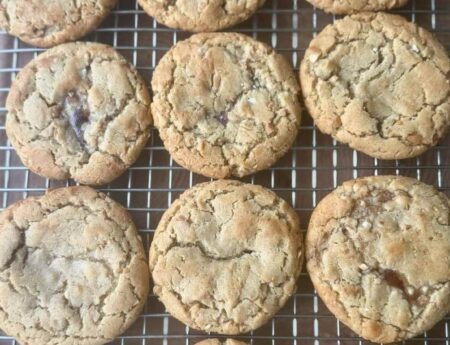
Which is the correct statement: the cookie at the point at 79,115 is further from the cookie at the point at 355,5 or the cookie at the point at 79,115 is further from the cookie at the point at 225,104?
the cookie at the point at 355,5

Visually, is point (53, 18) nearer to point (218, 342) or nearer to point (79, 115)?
point (79, 115)

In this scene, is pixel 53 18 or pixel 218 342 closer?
pixel 218 342

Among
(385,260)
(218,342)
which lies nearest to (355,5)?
(385,260)

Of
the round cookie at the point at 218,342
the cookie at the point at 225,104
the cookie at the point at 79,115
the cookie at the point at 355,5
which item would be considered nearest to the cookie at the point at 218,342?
the round cookie at the point at 218,342

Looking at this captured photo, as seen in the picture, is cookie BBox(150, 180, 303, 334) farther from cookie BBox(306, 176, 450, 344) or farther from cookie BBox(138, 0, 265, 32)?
cookie BBox(138, 0, 265, 32)

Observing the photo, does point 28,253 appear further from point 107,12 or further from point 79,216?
point 107,12

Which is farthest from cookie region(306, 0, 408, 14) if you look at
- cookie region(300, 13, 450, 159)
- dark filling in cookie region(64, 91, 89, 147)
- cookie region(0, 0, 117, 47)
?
dark filling in cookie region(64, 91, 89, 147)
